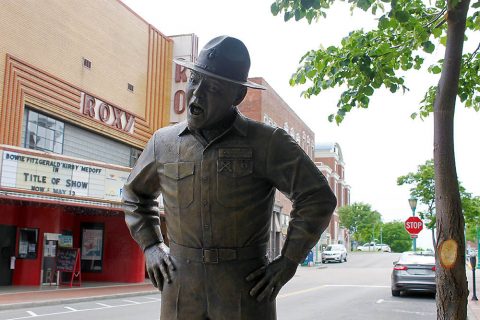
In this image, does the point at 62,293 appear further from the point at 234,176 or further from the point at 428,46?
the point at 234,176

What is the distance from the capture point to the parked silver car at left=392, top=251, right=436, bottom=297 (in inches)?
674

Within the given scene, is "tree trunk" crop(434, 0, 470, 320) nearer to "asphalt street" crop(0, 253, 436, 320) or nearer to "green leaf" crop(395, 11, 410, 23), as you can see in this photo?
"green leaf" crop(395, 11, 410, 23)

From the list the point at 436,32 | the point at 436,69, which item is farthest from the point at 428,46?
the point at 436,69

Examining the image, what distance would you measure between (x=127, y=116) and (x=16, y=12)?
6.25 m

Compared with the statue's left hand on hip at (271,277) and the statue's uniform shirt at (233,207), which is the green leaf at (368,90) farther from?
the statue's left hand on hip at (271,277)

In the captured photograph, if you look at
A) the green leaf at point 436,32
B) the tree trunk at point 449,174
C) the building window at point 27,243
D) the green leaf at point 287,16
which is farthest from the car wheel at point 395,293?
the green leaf at point 287,16

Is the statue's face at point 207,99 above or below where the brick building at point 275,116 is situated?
below

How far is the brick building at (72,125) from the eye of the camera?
16562 mm

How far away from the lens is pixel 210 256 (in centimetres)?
268

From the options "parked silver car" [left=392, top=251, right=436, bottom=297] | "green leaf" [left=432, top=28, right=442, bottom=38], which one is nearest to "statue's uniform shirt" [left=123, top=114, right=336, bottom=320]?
"green leaf" [left=432, top=28, right=442, bottom=38]

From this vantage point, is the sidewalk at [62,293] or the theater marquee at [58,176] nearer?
the sidewalk at [62,293]

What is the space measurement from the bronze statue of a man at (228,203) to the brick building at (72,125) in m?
13.8

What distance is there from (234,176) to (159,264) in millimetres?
599

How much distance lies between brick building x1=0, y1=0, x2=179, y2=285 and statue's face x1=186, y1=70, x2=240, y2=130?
13.8 m
